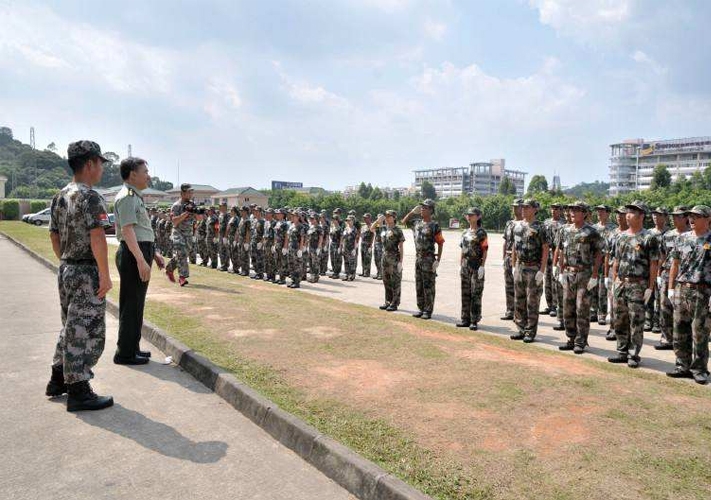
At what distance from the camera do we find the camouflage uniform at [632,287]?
6.59 meters

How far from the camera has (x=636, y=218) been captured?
6832 mm

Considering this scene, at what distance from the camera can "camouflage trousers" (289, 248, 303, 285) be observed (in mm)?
13492

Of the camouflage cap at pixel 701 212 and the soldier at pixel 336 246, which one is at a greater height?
the camouflage cap at pixel 701 212

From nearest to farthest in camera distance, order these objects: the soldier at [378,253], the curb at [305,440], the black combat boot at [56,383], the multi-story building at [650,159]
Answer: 1. the curb at [305,440]
2. the black combat boot at [56,383]
3. the soldier at [378,253]
4. the multi-story building at [650,159]

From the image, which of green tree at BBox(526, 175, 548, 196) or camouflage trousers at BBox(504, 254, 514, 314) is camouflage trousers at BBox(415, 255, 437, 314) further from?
green tree at BBox(526, 175, 548, 196)

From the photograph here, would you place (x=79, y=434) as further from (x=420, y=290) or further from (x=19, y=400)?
(x=420, y=290)

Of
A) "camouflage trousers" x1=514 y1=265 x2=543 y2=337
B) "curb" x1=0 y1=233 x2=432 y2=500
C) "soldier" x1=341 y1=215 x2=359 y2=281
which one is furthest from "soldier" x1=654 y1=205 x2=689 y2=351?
"soldier" x1=341 y1=215 x2=359 y2=281

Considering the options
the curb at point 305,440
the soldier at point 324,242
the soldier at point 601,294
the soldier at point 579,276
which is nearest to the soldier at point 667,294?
the soldier at point 579,276

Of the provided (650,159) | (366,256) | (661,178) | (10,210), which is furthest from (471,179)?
(366,256)

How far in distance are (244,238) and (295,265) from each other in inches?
117

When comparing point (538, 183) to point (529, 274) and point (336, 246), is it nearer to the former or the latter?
point (336, 246)

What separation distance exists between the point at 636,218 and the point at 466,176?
171m

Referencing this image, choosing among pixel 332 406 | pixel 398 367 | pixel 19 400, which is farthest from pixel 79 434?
pixel 398 367

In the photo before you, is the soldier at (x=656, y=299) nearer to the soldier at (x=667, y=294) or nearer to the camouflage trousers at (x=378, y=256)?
the soldier at (x=667, y=294)
